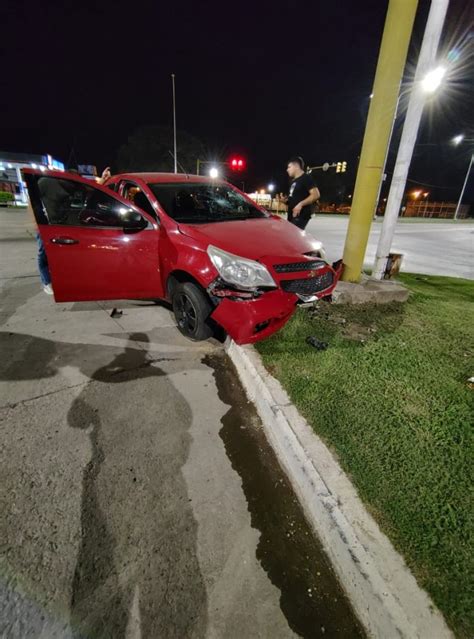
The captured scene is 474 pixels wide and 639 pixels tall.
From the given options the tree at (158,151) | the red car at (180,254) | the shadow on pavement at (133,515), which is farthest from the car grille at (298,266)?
the tree at (158,151)

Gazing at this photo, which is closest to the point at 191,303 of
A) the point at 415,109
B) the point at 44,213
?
the point at 44,213

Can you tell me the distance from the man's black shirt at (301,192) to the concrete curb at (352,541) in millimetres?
3956

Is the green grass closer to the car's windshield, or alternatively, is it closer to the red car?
the red car

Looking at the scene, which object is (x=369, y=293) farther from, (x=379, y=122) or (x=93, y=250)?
(x=93, y=250)

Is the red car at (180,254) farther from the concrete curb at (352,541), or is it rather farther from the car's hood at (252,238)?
the concrete curb at (352,541)

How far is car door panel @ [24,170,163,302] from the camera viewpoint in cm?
341

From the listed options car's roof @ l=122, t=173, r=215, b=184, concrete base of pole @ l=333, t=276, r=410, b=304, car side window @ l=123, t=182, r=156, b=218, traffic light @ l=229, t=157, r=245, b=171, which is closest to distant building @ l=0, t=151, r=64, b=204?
traffic light @ l=229, t=157, r=245, b=171

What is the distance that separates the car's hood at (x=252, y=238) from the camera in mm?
2939

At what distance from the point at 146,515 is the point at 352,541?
110 centimetres

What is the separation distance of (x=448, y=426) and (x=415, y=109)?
4042mm

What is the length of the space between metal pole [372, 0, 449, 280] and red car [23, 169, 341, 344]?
1.66m

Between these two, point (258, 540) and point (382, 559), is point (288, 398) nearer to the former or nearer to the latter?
point (258, 540)

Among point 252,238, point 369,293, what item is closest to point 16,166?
point 252,238

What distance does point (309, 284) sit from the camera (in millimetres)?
3076
